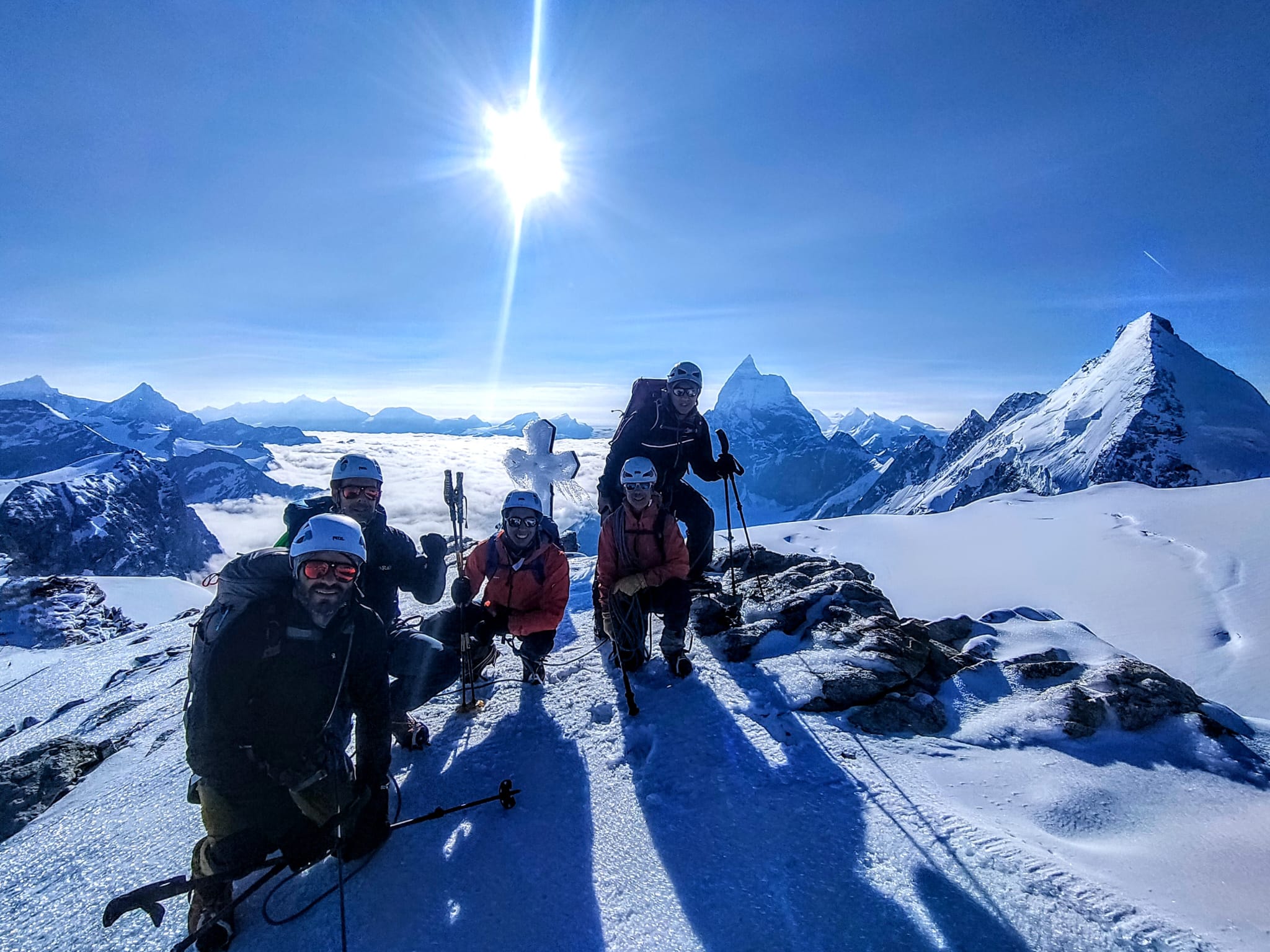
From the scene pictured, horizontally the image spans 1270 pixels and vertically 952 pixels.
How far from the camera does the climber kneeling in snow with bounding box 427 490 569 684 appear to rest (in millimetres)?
5301

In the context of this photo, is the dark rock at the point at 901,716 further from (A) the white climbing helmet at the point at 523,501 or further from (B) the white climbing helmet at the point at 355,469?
(B) the white climbing helmet at the point at 355,469

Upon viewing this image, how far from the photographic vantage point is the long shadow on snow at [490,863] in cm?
299

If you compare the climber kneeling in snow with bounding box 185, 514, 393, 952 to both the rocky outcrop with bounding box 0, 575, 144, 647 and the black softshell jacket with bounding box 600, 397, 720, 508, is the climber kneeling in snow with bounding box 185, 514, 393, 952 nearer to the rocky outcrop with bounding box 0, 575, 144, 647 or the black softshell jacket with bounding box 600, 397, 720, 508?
the black softshell jacket with bounding box 600, 397, 720, 508

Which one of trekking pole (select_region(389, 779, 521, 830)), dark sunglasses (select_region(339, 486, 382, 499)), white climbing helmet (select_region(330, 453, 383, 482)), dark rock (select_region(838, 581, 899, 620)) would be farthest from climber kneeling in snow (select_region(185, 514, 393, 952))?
dark rock (select_region(838, 581, 899, 620))

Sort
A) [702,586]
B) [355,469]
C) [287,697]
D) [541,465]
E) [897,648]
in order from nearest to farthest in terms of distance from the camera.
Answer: [287,697] < [355,469] < [897,648] < [702,586] < [541,465]

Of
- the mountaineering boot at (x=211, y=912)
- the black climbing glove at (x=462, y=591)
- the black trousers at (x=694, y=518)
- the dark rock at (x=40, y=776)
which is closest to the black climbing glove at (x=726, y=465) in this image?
the black trousers at (x=694, y=518)

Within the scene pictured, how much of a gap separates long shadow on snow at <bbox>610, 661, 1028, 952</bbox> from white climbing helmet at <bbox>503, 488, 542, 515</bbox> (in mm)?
2401

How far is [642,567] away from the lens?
5.80 m

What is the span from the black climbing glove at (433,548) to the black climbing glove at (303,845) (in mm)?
2505

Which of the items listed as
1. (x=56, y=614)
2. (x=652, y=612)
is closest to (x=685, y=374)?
(x=652, y=612)

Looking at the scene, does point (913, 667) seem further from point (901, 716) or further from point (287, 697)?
point (287, 697)

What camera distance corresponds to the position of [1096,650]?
231 inches

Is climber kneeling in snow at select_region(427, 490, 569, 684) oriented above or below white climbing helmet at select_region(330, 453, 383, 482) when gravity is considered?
below

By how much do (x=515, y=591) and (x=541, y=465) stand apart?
828cm
